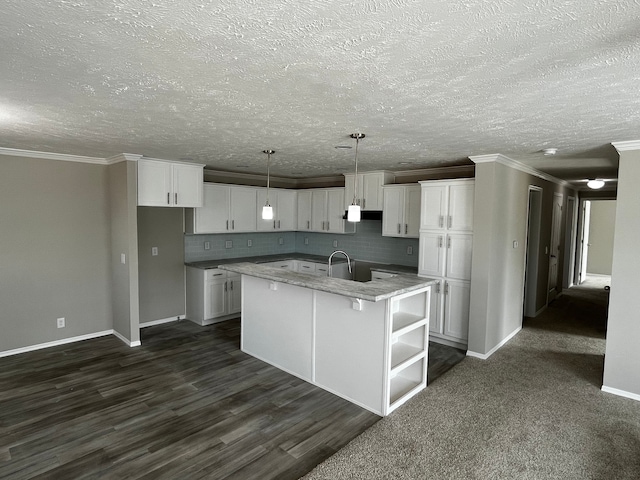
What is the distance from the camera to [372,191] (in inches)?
224

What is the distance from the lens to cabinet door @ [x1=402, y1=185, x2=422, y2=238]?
523 cm

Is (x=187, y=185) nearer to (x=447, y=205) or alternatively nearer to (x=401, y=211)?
(x=401, y=211)

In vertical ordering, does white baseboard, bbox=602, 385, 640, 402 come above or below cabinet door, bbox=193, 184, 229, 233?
below

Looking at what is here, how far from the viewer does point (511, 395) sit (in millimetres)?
3496

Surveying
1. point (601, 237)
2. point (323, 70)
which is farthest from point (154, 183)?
point (601, 237)

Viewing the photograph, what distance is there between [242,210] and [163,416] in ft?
11.6

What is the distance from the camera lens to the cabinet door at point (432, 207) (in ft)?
15.5

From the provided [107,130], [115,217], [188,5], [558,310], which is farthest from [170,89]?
[558,310]


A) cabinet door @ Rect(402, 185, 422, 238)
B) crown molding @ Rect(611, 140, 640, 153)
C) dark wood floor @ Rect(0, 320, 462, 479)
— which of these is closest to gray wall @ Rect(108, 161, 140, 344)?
dark wood floor @ Rect(0, 320, 462, 479)

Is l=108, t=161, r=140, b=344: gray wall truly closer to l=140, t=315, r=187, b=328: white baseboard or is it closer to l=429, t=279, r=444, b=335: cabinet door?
l=140, t=315, r=187, b=328: white baseboard

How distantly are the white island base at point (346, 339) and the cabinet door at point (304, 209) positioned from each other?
2.57 m

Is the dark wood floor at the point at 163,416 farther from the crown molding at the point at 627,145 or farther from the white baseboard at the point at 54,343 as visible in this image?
the crown molding at the point at 627,145

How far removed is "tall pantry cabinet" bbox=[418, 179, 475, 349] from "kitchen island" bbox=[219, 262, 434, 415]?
1.10 metres

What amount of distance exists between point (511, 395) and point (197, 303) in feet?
13.8
